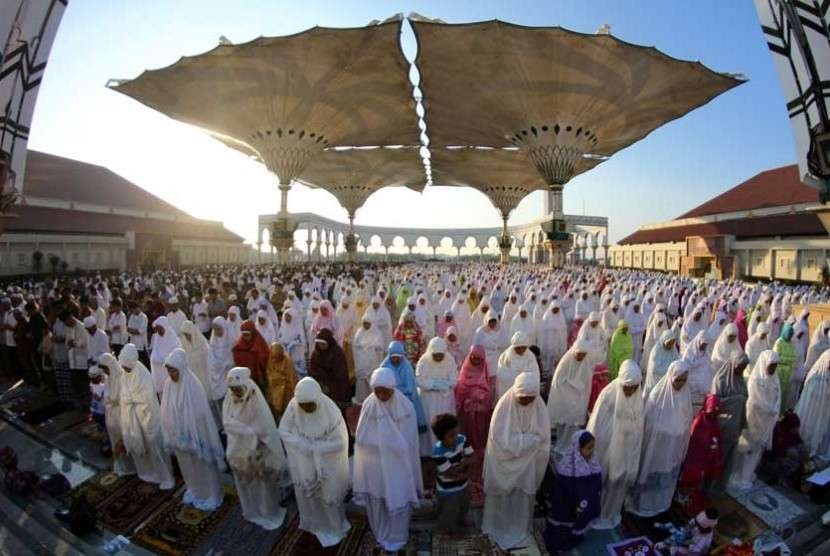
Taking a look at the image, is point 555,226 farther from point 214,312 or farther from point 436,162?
point 214,312

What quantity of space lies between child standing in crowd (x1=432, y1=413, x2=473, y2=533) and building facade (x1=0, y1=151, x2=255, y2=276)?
17.8 metres

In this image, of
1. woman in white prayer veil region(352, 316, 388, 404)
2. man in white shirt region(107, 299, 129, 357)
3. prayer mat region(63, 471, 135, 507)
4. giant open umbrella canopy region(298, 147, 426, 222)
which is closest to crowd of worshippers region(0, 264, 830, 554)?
prayer mat region(63, 471, 135, 507)

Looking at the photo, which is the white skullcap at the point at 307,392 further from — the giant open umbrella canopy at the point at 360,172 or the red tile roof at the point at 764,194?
the giant open umbrella canopy at the point at 360,172

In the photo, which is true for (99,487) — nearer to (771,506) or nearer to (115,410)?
(115,410)

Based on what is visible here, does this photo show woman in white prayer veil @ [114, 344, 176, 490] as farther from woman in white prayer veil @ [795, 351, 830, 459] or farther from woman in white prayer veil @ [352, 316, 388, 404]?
woman in white prayer veil @ [795, 351, 830, 459]

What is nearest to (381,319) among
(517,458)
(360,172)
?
(517,458)

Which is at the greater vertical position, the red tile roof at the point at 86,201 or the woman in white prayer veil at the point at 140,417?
the red tile roof at the point at 86,201

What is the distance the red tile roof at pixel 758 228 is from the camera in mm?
18617

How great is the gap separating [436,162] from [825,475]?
103ft

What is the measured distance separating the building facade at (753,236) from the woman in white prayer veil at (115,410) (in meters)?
19.1

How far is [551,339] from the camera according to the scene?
7.50 m

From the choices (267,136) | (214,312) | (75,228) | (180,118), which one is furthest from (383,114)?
(214,312)

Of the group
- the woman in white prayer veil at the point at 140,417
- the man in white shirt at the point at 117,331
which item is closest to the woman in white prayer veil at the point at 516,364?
the woman in white prayer veil at the point at 140,417

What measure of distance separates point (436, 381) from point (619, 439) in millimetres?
1530
